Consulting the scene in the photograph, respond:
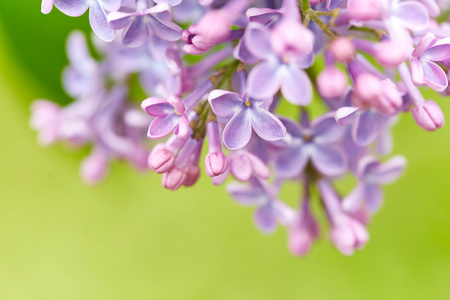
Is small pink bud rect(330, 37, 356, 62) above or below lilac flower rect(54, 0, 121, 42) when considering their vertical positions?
below

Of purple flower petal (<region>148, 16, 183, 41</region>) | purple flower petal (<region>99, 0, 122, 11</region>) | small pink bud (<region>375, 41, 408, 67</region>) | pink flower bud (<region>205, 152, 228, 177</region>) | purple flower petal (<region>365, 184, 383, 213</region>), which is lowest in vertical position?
purple flower petal (<region>365, 184, 383, 213</region>)

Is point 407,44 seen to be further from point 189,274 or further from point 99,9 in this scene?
point 189,274

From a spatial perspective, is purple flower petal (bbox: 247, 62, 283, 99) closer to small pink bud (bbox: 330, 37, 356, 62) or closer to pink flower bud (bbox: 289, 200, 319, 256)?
small pink bud (bbox: 330, 37, 356, 62)

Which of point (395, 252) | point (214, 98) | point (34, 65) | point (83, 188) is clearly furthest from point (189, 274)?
point (214, 98)

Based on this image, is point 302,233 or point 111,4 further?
point 302,233

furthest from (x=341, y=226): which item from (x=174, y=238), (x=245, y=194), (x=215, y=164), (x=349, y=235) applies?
(x=174, y=238)

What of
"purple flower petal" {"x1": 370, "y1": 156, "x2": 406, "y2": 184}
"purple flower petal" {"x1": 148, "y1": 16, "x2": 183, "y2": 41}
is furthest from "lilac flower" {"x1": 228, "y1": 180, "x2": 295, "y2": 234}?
"purple flower petal" {"x1": 148, "y1": 16, "x2": 183, "y2": 41}

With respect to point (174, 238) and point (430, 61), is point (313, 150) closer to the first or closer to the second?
point (430, 61)
